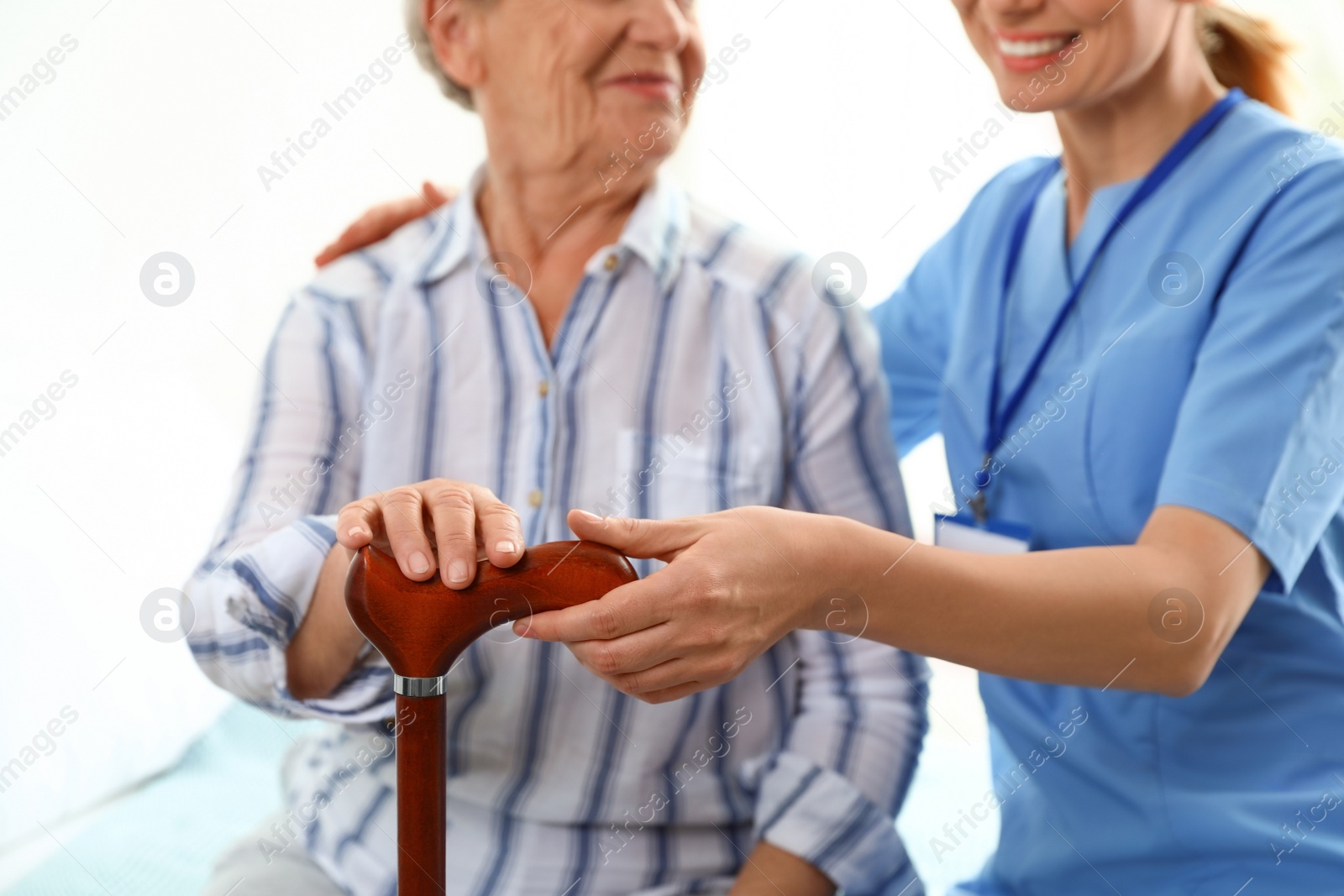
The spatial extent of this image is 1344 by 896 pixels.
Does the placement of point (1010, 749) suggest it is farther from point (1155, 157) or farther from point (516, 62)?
point (516, 62)

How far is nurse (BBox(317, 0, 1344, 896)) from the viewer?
2.18ft

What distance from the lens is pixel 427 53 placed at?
3.10 feet

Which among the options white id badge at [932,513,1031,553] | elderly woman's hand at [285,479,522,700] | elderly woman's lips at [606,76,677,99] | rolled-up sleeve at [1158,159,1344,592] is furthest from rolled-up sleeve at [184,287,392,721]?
rolled-up sleeve at [1158,159,1344,592]

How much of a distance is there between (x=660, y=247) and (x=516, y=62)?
7.5 inches

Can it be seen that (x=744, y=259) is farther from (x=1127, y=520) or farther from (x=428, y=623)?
(x=428, y=623)

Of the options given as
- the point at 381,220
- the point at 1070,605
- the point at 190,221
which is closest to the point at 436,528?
the point at 1070,605

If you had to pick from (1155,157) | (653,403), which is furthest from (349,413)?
(1155,157)

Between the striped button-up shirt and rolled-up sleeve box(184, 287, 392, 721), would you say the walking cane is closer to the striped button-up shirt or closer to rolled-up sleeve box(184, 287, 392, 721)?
rolled-up sleeve box(184, 287, 392, 721)

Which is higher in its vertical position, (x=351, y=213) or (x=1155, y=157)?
(x=351, y=213)

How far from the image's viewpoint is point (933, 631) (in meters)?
0.68

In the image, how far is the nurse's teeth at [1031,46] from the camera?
2.68ft

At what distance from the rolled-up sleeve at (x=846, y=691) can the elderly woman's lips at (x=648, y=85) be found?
206 millimetres

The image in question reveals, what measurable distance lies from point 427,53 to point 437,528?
588 millimetres

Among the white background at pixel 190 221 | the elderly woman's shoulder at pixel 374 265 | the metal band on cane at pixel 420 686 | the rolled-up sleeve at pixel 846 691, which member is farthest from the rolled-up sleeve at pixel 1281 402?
the elderly woman's shoulder at pixel 374 265
